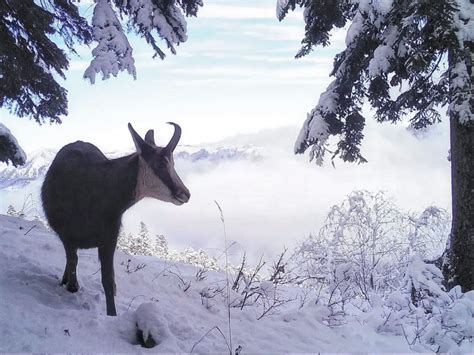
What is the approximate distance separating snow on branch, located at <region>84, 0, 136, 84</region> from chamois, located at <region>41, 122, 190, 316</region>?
1.32 m

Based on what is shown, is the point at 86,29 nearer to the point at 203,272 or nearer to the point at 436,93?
the point at 203,272

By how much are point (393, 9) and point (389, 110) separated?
2802mm

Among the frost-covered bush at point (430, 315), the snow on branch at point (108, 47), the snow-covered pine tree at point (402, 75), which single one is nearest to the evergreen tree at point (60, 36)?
the snow on branch at point (108, 47)

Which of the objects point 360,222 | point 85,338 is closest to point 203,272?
point 85,338

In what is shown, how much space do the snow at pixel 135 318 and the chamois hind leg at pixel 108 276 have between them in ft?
0.33

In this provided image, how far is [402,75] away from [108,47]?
4234 millimetres

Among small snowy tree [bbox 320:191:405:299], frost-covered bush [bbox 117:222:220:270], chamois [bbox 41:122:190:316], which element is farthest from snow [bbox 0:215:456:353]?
small snowy tree [bbox 320:191:405:299]

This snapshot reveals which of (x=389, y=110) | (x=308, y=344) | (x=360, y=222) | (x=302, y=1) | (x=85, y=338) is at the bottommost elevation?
(x=360, y=222)

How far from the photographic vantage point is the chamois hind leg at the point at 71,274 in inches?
163

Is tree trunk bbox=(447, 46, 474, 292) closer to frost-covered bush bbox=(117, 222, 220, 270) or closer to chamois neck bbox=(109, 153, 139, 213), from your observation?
frost-covered bush bbox=(117, 222, 220, 270)

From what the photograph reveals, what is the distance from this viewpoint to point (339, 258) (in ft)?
34.4

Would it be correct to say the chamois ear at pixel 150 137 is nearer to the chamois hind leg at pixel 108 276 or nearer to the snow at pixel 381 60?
the chamois hind leg at pixel 108 276

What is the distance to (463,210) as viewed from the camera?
5957 millimetres

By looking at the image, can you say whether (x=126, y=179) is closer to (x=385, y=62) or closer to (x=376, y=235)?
(x=385, y=62)
